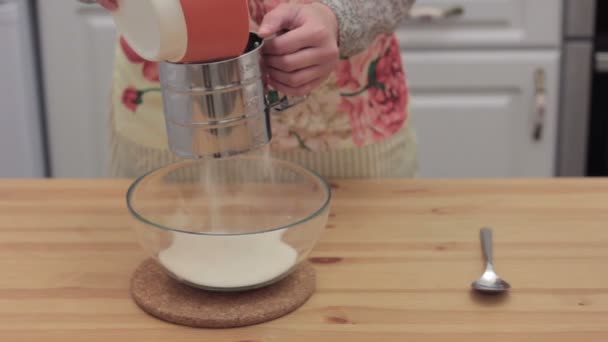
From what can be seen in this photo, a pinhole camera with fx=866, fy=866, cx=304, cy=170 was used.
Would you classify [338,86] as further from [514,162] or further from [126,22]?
[514,162]

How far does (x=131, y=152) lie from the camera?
113 centimetres

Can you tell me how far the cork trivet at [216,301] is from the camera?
0.71 m

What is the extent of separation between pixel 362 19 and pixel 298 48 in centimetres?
14

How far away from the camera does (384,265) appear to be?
31.9 inches

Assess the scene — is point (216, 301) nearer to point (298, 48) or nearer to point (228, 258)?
point (228, 258)

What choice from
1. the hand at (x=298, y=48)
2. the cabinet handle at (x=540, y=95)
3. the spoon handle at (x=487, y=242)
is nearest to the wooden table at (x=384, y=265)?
the spoon handle at (x=487, y=242)

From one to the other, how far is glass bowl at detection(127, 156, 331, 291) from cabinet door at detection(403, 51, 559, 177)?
1.02 meters

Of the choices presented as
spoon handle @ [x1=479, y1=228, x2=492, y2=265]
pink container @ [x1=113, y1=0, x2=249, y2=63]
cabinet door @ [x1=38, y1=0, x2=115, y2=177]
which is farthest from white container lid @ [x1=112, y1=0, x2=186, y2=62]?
cabinet door @ [x1=38, y1=0, x2=115, y2=177]

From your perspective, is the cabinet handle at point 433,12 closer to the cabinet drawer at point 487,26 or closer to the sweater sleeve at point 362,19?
the cabinet drawer at point 487,26

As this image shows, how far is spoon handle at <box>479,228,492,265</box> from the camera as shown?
2.66 ft

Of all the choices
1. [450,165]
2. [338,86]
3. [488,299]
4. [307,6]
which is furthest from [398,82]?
[450,165]

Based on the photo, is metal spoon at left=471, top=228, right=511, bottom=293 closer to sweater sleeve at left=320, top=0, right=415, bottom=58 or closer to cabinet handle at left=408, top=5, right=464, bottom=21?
sweater sleeve at left=320, top=0, right=415, bottom=58

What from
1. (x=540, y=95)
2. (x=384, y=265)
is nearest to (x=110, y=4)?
(x=384, y=265)

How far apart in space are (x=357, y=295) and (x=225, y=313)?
0.12 metres
